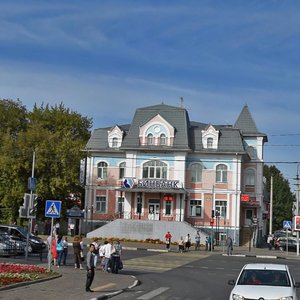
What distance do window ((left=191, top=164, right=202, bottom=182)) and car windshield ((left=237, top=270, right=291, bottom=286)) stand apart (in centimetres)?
5159

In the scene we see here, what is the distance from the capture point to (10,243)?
3566 centimetres

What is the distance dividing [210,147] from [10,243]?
3601cm

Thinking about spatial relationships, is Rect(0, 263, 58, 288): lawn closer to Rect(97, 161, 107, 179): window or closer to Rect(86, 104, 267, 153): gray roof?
Rect(86, 104, 267, 153): gray roof

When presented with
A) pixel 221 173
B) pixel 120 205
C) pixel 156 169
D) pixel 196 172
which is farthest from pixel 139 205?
pixel 221 173

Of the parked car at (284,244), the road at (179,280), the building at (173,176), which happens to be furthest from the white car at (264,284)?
the building at (173,176)

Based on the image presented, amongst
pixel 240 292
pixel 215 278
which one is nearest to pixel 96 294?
pixel 240 292

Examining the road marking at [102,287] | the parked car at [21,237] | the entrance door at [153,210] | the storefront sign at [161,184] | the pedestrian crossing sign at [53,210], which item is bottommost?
the road marking at [102,287]

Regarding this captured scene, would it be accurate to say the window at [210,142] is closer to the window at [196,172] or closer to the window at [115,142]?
the window at [196,172]

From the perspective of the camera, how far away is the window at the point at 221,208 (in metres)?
66.1

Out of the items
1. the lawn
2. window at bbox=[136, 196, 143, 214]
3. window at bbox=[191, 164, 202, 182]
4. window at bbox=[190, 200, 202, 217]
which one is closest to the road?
the lawn

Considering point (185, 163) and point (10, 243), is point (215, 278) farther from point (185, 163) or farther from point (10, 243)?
point (185, 163)

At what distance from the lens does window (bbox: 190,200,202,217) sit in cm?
6712

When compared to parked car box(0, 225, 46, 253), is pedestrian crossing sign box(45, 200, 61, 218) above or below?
above

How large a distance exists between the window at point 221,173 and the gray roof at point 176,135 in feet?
6.05
